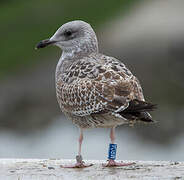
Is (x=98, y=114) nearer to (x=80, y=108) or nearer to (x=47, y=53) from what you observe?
(x=80, y=108)

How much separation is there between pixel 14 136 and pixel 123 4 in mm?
14044

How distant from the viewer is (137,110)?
862 centimetres

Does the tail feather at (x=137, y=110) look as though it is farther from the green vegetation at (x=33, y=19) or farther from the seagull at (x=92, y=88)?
the green vegetation at (x=33, y=19)

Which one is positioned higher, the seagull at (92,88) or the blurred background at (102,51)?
the blurred background at (102,51)

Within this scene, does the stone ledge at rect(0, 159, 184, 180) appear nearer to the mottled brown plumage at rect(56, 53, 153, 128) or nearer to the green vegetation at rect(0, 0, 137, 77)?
the mottled brown plumage at rect(56, 53, 153, 128)

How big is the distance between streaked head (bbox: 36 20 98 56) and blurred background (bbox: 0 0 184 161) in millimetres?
9201

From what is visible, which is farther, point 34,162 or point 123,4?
point 123,4

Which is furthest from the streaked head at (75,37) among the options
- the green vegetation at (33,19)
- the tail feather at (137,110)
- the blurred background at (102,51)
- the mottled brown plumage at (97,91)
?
the green vegetation at (33,19)

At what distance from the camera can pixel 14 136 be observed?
2242 cm

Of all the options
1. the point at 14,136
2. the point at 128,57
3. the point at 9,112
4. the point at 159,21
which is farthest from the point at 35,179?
the point at 159,21

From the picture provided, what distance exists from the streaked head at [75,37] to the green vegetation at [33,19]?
56.2 ft

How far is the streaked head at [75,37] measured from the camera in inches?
390

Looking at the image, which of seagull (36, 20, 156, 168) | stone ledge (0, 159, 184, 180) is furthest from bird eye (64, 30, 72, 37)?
stone ledge (0, 159, 184, 180)

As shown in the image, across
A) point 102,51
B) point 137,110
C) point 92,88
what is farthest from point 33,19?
point 137,110
